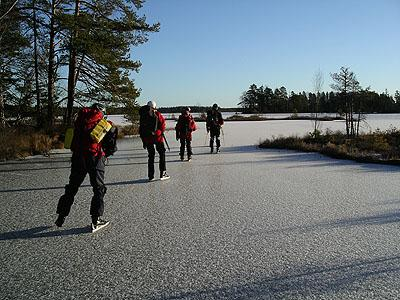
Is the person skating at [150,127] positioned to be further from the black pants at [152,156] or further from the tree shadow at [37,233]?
A: the tree shadow at [37,233]

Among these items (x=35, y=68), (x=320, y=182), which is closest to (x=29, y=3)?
(x=35, y=68)

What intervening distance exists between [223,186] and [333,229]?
11.0ft

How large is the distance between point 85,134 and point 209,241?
6.94 feet

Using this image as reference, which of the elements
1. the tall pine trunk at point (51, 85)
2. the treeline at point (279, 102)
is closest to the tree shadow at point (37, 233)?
the tall pine trunk at point (51, 85)

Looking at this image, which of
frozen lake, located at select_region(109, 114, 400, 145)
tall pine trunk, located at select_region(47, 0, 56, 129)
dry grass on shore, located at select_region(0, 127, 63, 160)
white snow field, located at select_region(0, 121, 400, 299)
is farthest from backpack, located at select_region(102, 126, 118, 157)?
tall pine trunk, located at select_region(47, 0, 56, 129)

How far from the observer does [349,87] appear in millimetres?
18641

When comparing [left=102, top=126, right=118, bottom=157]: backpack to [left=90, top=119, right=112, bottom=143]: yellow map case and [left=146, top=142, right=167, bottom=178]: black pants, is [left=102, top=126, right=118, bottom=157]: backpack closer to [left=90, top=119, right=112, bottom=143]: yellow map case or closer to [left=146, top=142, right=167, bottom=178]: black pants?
[left=90, top=119, right=112, bottom=143]: yellow map case

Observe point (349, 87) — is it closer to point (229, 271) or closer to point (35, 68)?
point (35, 68)

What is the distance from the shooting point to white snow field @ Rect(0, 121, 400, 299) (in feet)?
10.4

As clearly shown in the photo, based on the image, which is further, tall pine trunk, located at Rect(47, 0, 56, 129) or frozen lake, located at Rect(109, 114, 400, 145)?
frozen lake, located at Rect(109, 114, 400, 145)

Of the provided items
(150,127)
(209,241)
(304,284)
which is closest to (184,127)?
(150,127)

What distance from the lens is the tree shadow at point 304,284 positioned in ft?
9.83

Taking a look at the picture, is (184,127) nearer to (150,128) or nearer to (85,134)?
(150,128)

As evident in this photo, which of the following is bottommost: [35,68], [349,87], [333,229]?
[333,229]
